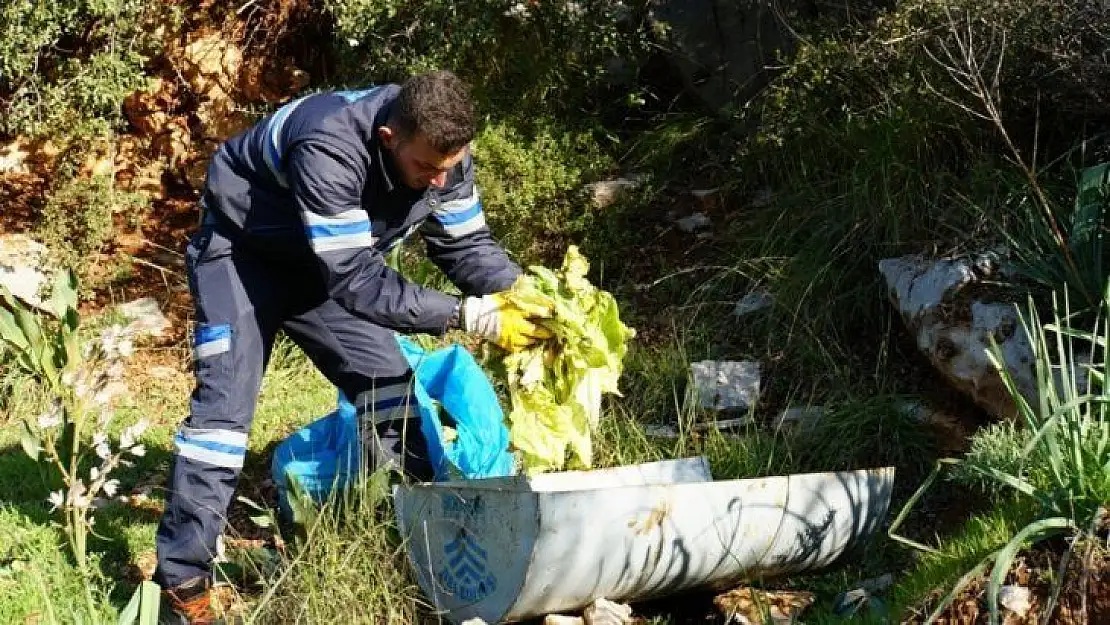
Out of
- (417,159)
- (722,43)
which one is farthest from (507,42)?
(417,159)

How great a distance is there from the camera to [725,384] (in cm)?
531

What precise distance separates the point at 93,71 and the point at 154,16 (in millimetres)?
502

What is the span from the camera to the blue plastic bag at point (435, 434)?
453cm

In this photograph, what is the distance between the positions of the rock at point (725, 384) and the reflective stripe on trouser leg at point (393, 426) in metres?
1.24

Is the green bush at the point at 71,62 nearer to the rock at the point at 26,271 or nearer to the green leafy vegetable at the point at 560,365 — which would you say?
the rock at the point at 26,271

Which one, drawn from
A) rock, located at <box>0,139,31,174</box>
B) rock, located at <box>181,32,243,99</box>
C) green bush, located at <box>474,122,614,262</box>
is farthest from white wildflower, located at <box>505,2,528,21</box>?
rock, located at <box>0,139,31,174</box>

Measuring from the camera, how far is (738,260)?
6043mm

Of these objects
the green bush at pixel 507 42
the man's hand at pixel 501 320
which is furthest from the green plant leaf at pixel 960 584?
the green bush at pixel 507 42

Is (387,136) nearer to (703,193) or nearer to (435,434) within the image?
(435,434)

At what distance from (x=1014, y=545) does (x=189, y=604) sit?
2.38 metres

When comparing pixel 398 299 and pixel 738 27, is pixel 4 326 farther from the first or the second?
pixel 738 27

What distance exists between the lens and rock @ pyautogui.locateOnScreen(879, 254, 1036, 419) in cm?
457

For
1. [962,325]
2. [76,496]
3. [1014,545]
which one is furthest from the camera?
[962,325]

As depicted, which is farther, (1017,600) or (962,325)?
(962,325)
